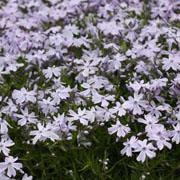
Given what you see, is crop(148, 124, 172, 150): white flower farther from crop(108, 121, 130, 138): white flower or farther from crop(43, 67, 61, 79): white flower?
crop(43, 67, 61, 79): white flower

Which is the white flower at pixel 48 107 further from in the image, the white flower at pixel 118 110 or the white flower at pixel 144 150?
the white flower at pixel 144 150

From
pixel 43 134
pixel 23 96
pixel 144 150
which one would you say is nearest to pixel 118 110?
pixel 144 150

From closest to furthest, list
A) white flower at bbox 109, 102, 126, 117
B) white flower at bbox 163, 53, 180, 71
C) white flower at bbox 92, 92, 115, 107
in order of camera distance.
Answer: white flower at bbox 109, 102, 126, 117 < white flower at bbox 92, 92, 115, 107 < white flower at bbox 163, 53, 180, 71

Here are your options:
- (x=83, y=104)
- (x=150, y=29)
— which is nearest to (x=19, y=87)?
(x=83, y=104)

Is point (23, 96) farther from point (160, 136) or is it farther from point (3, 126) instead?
point (160, 136)

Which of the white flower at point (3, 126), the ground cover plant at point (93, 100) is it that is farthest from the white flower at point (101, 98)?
the white flower at point (3, 126)

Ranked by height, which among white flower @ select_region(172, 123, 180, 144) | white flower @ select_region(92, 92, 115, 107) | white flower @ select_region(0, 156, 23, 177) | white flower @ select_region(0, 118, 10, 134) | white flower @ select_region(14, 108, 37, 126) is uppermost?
white flower @ select_region(92, 92, 115, 107)

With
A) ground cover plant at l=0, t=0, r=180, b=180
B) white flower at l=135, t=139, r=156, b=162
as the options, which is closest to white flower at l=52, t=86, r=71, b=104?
ground cover plant at l=0, t=0, r=180, b=180

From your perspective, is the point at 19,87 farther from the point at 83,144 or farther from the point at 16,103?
the point at 83,144
